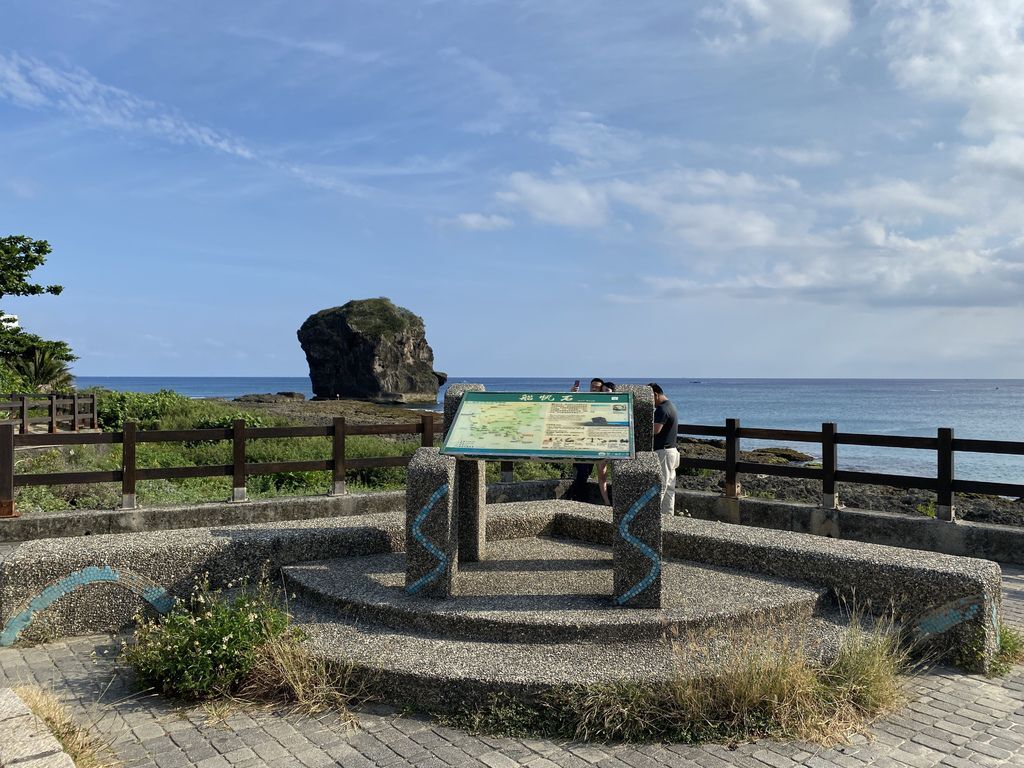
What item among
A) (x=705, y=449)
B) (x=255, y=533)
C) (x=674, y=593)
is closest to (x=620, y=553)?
(x=674, y=593)

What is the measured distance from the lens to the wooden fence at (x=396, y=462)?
9.38 meters

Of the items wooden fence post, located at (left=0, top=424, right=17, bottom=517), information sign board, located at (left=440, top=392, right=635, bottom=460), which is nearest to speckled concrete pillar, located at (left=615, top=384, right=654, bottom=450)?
information sign board, located at (left=440, top=392, right=635, bottom=460)

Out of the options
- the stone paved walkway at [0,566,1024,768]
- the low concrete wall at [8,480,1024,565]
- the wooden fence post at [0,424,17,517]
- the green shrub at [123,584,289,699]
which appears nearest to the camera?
the stone paved walkway at [0,566,1024,768]

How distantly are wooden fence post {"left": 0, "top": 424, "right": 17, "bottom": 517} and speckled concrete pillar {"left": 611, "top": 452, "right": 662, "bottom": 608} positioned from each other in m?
7.39

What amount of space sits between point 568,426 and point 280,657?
2889mm

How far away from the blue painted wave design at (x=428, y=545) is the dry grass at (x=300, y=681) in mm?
1095

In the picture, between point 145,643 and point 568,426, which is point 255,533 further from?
point 568,426

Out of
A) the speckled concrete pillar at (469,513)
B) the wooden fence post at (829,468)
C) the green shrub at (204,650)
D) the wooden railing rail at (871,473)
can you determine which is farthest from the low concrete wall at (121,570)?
the wooden fence post at (829,468)

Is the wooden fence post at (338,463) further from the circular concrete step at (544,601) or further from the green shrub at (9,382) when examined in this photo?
the green shrub at (9,382)

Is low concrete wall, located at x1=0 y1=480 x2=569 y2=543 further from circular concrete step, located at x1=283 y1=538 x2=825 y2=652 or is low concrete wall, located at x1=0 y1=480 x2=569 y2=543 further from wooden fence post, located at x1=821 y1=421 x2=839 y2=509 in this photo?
wooden fence post, located at x1=821 y1=421 x2=839 y2=509

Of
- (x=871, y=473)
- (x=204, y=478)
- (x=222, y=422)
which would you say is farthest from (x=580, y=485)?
(x=222, y=422)

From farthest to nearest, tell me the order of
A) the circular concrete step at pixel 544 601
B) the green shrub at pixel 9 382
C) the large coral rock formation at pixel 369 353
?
the large coral rock formation at pixel 369 353
the green shrub at pixel 9 382
the circular concrete step at pixel 544 601

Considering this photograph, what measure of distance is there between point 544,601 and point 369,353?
9122 cm

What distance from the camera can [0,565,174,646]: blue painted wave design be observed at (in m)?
6.20
